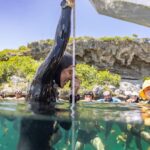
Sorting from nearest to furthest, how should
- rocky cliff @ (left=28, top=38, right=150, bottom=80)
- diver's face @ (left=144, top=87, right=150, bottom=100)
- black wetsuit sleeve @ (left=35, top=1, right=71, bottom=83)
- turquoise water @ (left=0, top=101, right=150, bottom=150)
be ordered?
black wetsuit sleeve @ (left=35, top=1, right=71, bottom=83), turquoise water @ (left=0, top=101, right=150, bottom=150), diver's face @ (left=144, top=87, right=150, bottom=100), rocky cliff @ (left=28, top=38, right=150, bottom=80)

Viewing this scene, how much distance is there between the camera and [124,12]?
4.20m

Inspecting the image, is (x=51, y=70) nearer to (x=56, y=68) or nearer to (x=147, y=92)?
(x=56, y=68)

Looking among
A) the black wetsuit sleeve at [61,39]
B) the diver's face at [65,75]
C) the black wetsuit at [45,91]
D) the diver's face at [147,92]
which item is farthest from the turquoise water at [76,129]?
the diver's face at [147,92]

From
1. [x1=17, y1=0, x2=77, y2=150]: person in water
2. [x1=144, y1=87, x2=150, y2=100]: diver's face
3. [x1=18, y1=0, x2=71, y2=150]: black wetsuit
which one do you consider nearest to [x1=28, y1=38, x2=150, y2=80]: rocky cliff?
[x1=144, y1=87, x2=150, y2=100]: diver's face

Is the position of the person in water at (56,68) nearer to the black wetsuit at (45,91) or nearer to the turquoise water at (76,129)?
the black wetsuit at (45,91)

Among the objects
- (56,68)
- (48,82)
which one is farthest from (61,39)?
(48,82)

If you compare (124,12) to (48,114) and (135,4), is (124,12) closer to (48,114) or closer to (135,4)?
(135,4)

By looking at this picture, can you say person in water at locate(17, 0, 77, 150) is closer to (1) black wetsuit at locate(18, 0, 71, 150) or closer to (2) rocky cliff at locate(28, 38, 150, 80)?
(1) black wetsuit at locate(18, 0, 71, 150)

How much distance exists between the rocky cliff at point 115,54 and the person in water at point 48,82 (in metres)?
29.0

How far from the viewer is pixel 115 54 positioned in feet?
115

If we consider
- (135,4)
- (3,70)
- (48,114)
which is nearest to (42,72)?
(48,114)

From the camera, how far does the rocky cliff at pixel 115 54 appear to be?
33312mm

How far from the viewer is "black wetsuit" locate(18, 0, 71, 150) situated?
10.6 ft

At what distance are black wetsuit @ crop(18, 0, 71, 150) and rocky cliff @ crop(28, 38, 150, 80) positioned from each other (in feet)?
94.6
